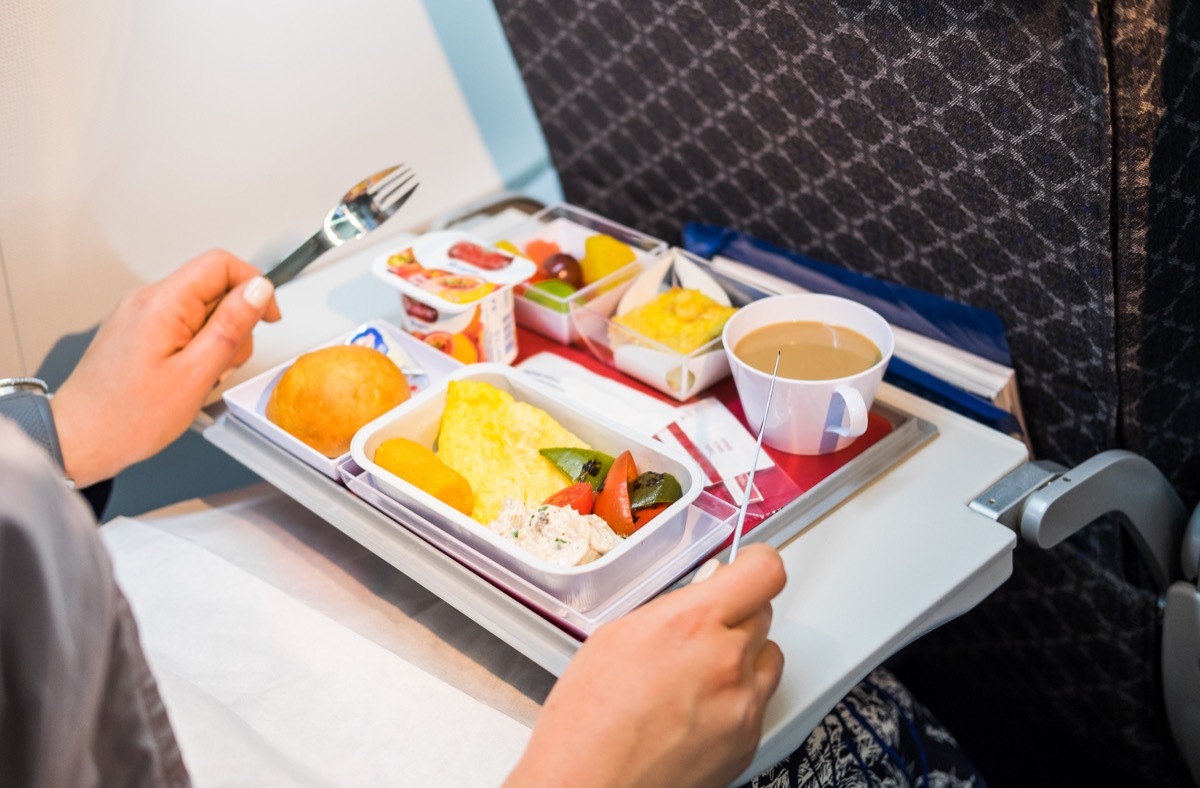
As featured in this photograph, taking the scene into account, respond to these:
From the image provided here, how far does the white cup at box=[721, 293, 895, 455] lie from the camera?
961 millimetres

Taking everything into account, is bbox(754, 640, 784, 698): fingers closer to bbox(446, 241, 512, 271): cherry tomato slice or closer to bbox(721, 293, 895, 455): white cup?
bbox(721, 293, 895, 455): white cup

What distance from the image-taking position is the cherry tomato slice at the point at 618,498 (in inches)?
35.1

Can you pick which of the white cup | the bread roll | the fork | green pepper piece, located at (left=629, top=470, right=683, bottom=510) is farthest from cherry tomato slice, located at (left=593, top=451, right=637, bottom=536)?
the fork

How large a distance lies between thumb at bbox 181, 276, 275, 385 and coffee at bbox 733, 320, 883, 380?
544 millimetres

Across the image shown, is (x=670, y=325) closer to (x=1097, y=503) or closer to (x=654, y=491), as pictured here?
(x=654, y=491)

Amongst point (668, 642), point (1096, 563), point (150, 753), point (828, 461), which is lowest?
point (1096, 563)

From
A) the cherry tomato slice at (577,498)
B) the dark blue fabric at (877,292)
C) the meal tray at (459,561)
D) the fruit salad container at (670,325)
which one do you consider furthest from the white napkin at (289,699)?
the dark blue fabric at (877,292)

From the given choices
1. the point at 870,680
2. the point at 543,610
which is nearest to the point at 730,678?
the point at 543,610

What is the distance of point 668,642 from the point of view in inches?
27.6

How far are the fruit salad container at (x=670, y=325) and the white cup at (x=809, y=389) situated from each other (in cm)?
6

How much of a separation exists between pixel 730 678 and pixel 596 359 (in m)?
0.57

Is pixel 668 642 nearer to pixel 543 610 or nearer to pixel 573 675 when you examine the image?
pixel 573 675

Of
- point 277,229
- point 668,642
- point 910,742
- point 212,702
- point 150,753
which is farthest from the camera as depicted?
point 277,229

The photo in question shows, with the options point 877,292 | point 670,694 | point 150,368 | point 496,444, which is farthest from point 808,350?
point 150,368
